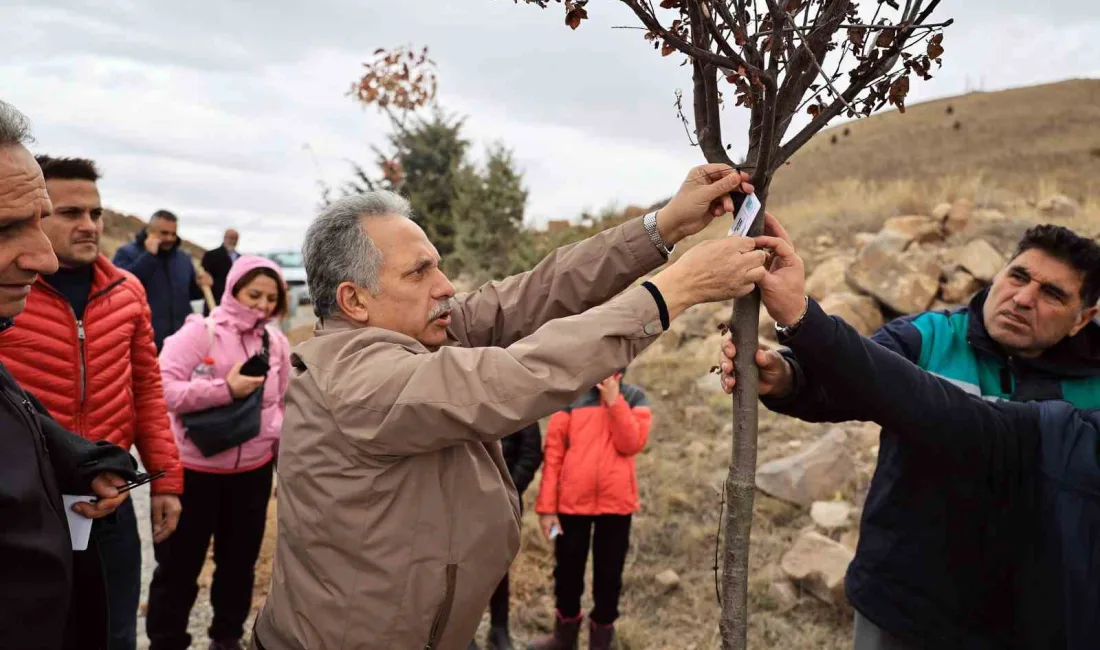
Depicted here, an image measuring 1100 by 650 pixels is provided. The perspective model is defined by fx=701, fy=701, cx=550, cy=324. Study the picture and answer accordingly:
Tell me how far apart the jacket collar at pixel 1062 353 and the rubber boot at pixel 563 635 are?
2793 mm

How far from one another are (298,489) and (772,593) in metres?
3.86

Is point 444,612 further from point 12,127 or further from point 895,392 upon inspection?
point 12,127

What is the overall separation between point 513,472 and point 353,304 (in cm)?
240

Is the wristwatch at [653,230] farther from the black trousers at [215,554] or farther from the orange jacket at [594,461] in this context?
the black trousers at [215,554]

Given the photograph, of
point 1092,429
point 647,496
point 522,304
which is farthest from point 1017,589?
point 647,496

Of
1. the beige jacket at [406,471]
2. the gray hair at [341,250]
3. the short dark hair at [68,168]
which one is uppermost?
the short dark hair at [68,168]

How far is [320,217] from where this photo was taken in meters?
2.13

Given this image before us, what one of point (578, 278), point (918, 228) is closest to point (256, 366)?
point (578, 278)

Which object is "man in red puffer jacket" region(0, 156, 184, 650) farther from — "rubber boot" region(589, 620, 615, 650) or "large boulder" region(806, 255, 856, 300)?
"large boulder" region(806, 255, 856, 300)

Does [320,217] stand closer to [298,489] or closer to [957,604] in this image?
[298,489]

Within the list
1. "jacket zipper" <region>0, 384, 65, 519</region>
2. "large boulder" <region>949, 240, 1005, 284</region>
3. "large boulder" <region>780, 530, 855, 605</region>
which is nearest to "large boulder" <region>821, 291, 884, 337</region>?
"large boulder" <region>949, 240, 1005, 284</region>

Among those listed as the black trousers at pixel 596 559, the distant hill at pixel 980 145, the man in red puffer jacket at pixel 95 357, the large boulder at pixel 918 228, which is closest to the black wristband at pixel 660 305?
the man in red puffer jacket at pixel 95 357

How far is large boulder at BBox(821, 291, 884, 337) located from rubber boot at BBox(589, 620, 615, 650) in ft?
20.1

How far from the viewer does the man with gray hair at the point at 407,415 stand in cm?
171
